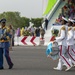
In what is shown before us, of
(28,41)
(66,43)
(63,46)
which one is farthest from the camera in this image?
(28,41)

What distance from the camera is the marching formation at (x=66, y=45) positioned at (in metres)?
13.5

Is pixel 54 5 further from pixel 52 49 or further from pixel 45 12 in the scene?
pixel 52 49

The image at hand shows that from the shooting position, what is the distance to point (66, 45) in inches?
534

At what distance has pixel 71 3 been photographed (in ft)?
141

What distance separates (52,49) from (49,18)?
1308 inches

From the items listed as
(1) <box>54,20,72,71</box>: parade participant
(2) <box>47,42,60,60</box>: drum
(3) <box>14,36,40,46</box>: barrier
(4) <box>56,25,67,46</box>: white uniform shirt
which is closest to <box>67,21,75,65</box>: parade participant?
(1) <box>54,20,72,71</box>: parade participant

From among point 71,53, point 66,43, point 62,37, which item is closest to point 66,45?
point 66,43

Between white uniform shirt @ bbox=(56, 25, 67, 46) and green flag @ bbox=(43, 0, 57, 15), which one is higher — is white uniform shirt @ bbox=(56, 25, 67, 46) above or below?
below

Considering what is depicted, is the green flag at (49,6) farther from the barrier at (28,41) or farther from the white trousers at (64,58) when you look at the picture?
the white trousers at (64,58)

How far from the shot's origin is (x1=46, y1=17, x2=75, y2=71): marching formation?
13.5 m

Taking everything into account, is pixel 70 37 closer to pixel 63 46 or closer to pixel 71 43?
pixel 71 43

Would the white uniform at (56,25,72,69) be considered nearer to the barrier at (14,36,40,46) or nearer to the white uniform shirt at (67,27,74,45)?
the white uniform shirt at (67,27,74,45)

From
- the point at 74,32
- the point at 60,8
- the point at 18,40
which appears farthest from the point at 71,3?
the point at 74,32

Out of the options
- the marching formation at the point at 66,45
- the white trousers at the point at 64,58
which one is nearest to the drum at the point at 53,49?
the marching formation at the point at 66,45
